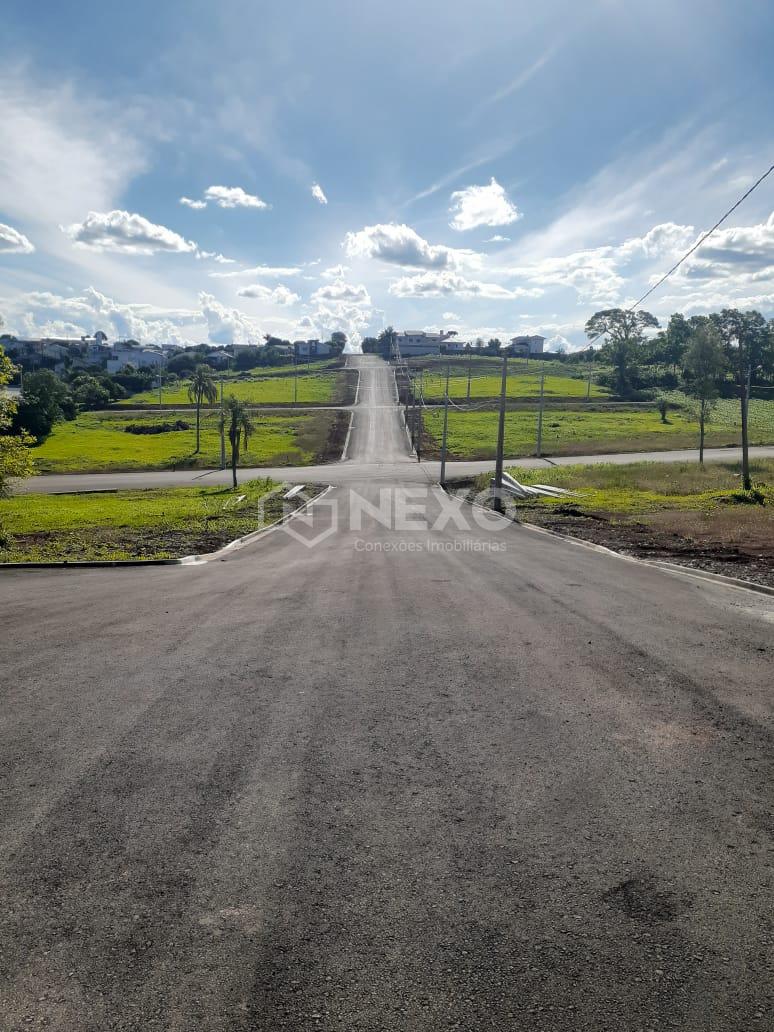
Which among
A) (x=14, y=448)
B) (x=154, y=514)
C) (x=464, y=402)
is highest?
(x=464, y=402)

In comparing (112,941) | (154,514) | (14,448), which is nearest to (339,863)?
(112,941)

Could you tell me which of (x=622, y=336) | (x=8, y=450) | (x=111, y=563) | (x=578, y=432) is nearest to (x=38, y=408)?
(x=8, y=450)

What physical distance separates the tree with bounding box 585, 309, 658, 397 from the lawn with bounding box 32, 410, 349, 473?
2576 inches

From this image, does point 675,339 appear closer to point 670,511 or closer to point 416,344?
point 416,344

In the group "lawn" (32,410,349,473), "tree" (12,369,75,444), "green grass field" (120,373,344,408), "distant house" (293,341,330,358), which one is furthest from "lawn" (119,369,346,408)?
"distant house" (293,341,330,358)

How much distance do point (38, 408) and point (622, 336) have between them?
11138cm

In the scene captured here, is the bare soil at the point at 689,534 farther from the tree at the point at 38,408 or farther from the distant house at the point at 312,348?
the distant house at the point at 312,348

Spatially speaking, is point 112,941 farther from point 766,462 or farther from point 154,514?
point 766,462

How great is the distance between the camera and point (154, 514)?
1264 inches

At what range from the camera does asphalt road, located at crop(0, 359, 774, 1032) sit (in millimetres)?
3514

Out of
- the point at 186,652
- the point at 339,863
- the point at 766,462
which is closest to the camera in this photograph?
the point at 339,863

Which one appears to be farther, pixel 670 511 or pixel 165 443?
pixel 165 443

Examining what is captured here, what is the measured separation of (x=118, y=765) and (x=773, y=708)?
6.58 meters

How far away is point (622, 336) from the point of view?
13812cm
